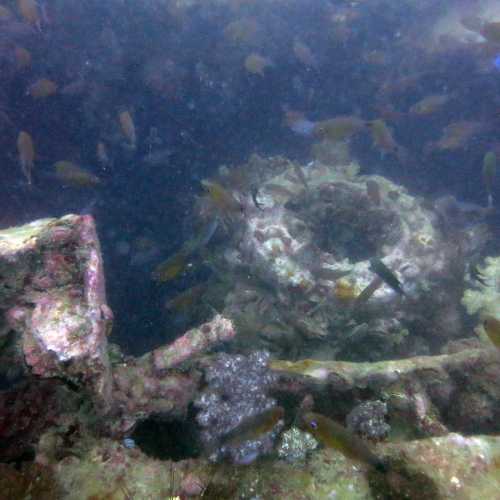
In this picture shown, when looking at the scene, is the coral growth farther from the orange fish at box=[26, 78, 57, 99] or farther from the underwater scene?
the orange fish at box=[26, 78, 57, 99]

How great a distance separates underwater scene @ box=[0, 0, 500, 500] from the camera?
2.86m

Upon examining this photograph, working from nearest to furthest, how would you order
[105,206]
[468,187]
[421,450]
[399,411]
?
[421,450], [399,411], [105,206], [468,187]

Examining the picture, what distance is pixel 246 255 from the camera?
6.73m

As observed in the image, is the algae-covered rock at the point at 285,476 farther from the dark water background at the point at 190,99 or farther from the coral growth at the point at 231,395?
the dark water background at the point at 190,99

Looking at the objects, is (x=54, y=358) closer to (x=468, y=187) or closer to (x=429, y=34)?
(x=468, y=187)

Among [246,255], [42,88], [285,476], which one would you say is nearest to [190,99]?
[42,88]

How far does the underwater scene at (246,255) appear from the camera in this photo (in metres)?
2.86

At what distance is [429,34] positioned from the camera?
11883 mm

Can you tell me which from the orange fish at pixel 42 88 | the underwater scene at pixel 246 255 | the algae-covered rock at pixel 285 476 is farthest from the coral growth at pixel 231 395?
the orange fish at pixel 42 88

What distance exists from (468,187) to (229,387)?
9.53 m

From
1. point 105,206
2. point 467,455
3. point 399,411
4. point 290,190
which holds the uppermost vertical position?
point 467,455

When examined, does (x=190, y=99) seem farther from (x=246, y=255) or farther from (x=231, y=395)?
(x=231, y=395)

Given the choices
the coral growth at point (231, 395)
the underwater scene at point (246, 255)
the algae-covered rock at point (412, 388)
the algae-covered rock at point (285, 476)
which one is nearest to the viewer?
the algae-covered rock at point (285, 476)

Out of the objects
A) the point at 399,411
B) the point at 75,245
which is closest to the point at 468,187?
the point at 399,411
